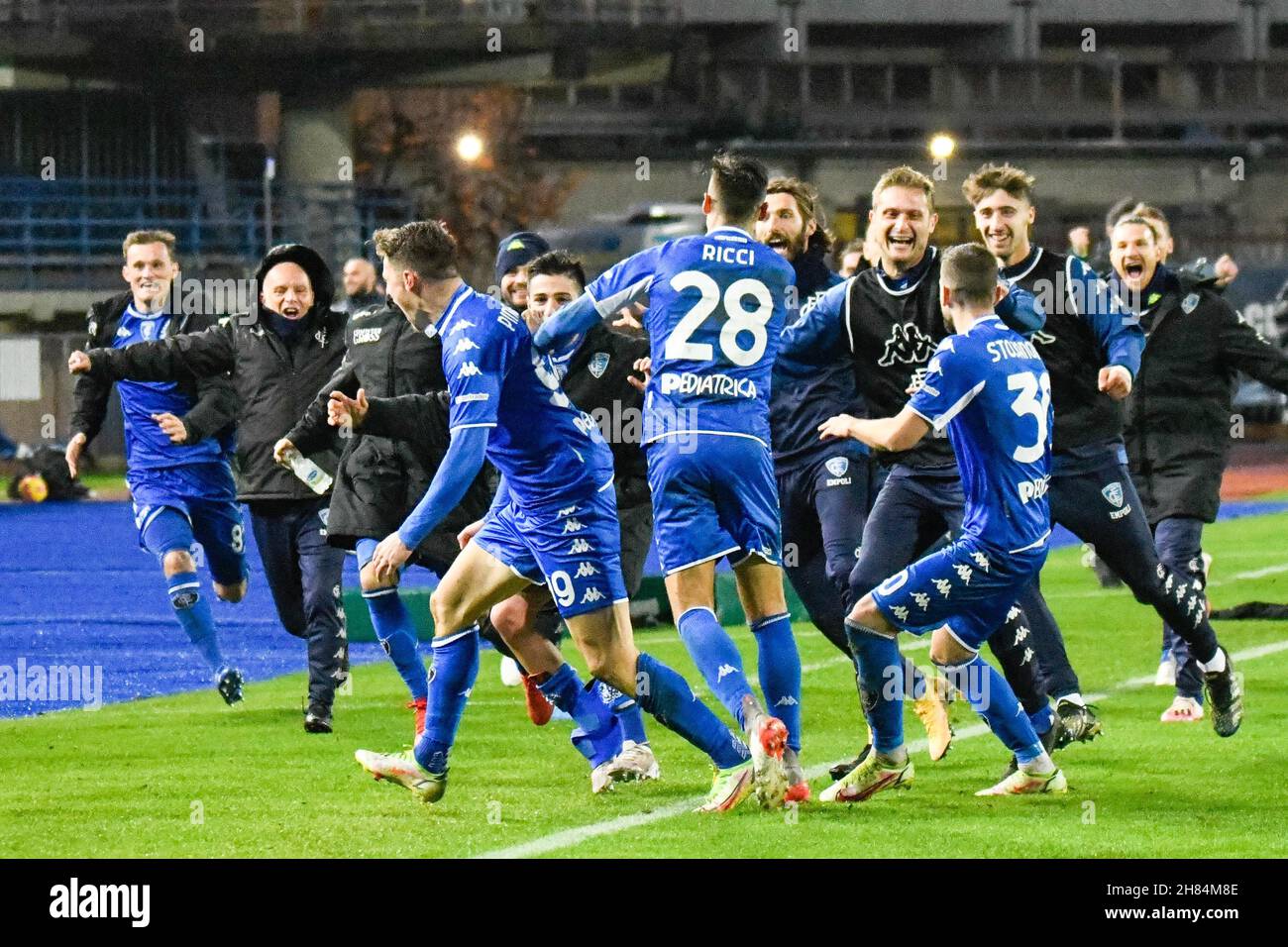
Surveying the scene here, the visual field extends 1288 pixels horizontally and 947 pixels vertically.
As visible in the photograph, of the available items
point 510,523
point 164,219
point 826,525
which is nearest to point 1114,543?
point 826,525

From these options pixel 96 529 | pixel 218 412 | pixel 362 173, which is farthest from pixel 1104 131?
pixel 218 412

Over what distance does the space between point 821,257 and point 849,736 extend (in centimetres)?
206

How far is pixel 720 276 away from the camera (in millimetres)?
→ 7996

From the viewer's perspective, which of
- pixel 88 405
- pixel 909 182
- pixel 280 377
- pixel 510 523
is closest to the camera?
pixel 510 523

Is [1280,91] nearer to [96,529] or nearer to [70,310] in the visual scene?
[70,310]

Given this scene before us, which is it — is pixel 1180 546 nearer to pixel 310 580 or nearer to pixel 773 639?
pixel 773 639

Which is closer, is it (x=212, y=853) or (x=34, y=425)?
(x=212, y=853)

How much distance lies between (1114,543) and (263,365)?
4070mm

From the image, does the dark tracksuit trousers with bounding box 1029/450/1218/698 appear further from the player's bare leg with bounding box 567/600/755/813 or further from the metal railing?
the metal railing

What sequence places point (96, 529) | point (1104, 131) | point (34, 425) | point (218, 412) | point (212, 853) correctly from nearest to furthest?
point (212, 853), point (218, 412), point (96, 529), point (34, 425), point (1104, 131)

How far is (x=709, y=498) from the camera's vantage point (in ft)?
26.3

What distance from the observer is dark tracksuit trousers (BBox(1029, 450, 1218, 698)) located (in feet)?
31.0

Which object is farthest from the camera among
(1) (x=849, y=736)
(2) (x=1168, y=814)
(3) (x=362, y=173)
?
(3) (x=362, y=173)

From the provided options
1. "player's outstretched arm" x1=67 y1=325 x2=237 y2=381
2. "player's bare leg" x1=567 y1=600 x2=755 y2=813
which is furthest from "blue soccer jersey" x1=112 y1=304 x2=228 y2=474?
"player's bare leg" x1=567 y1=600 x2=755 y2=813
